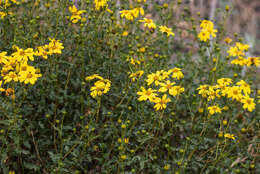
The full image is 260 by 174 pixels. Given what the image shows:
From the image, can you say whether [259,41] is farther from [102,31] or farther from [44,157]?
[44,157]

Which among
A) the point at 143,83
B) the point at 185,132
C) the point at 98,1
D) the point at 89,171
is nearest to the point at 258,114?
the point at 185,132

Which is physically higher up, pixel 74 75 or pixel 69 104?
pixel 74 75

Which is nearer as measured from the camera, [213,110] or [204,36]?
[213,110]

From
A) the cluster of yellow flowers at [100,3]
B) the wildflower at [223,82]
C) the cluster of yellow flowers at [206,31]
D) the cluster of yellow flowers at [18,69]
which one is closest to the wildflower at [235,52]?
the cluster of yellow flowers at [206,31]

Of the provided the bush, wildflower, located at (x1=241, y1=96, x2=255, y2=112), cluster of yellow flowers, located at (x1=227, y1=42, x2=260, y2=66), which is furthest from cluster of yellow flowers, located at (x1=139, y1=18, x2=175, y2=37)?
wildflower, located at (x1=241, y1=96, x2=255, y2=112)

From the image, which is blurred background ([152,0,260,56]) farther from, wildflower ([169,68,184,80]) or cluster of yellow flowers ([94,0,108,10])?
wildflower ([169,68,184,80])

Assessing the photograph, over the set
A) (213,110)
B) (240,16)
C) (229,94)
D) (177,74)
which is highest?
(240,16)

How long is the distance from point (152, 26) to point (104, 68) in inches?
26.1

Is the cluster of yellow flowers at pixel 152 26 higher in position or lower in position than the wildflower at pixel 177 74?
higher

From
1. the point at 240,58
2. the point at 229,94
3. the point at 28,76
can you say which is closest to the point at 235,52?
the point at 240,58

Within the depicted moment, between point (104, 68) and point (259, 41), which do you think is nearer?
point (104, 68)

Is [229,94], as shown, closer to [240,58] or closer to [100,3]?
[240,58]

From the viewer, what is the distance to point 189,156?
8.43 feet

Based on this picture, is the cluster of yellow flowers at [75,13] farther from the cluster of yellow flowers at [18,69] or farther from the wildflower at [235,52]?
the wildflower at [235,52]
